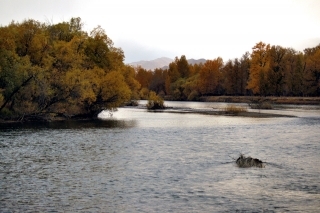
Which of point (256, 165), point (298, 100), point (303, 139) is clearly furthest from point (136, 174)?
point (298, 100)

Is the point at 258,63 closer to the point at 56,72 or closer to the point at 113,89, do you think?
the point at 113,89

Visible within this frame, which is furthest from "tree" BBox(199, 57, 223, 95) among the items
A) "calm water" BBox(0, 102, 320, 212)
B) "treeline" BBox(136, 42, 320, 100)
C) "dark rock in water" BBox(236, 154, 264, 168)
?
"dark rock in water" BBox(236, 154, 264, 168)

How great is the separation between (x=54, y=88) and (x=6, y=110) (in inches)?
289

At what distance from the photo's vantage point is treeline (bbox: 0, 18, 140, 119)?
56.8 meters

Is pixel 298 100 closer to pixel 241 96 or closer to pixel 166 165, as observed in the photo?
pixel 241 96

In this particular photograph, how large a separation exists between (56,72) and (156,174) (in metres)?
41.3

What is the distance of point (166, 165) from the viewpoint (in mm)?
27703

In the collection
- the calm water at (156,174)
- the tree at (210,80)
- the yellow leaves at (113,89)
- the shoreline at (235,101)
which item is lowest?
the calm water at (156,174)

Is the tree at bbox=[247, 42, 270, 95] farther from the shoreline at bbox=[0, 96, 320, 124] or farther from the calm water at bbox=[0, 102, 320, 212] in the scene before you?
the calm water at bbox=[0, 102, 320, 212]

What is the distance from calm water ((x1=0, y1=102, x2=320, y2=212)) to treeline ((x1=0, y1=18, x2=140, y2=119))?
15027 millimetres

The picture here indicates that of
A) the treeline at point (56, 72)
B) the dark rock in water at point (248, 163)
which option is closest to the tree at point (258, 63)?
the treeline at point (56, 72)

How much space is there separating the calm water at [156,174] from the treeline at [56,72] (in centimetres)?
1503

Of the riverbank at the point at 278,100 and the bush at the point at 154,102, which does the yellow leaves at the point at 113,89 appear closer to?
the bush at the point at 154,102

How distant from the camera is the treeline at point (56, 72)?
56844 mm
